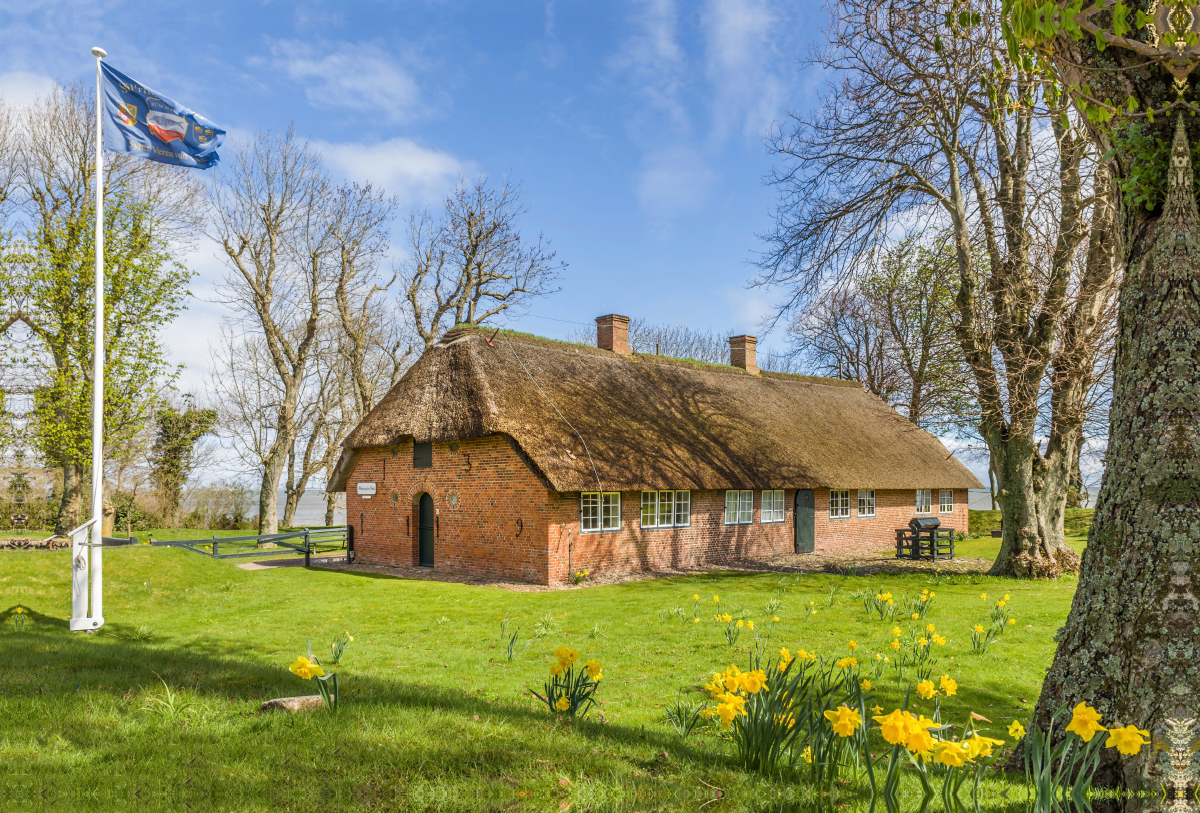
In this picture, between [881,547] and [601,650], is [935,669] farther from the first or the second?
[881,547]

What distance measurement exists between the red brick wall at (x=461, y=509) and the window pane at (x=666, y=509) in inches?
147

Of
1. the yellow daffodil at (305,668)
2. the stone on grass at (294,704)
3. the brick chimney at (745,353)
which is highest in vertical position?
the brick chimney at (745,353)

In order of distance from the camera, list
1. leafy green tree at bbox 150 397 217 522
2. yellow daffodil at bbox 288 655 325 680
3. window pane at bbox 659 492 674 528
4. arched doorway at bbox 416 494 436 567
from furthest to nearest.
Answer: leafy green tree at bbox 150 397 217 522, arched doorway at bbox 416 494 436 567, window pane at bbox 659 492 674 528, yellow daffodil at bbox 288 655 325 680

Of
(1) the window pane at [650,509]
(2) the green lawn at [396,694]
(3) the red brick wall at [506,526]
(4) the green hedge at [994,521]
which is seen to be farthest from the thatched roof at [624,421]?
(4) the green hedge at [994,521]

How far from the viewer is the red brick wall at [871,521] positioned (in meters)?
22.7

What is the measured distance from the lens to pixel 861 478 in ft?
76.4

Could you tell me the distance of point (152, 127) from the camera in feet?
34.7

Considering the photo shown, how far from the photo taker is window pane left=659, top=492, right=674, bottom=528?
726 inches

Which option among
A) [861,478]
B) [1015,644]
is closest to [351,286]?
[861,478]

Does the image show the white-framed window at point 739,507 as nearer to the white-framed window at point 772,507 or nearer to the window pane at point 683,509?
the white-framed window at point 772,507

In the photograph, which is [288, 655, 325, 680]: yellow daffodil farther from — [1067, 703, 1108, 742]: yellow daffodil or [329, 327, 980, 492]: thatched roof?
[329, 327, 980, 492]: thatched roof

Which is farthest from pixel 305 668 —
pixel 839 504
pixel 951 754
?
pixel 839 504

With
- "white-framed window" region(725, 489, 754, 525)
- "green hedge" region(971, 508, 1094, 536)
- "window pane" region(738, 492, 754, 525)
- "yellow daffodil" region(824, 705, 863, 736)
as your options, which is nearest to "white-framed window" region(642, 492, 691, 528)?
"white-framed window" region(725, 489, 754, 525)

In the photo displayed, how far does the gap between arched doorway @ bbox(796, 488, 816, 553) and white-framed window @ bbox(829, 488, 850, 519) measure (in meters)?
1.17
